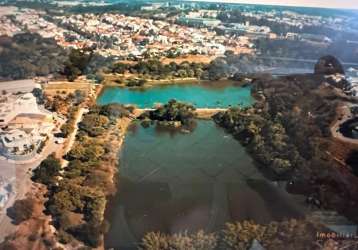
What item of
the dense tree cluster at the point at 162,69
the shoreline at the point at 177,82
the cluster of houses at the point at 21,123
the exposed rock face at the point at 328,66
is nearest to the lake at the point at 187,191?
the cluster of houses at the point at 21,123

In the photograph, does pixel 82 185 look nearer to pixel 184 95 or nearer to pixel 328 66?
pixel 184 95

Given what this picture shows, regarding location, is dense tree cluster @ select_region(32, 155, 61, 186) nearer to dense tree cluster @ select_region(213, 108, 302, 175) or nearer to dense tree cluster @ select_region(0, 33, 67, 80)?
dense tree cluster @ select_region(213, 108, 302, 175)

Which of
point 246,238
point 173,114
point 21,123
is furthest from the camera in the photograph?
point 173,114

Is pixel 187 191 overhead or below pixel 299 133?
below

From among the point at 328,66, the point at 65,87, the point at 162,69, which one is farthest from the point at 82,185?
the point at 162,69

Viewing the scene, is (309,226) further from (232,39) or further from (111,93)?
(232,39)

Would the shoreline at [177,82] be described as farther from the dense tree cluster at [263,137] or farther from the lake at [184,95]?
the dense tree cluster at [263,137]
